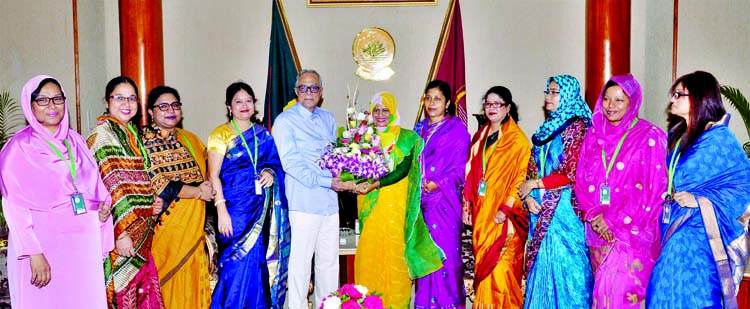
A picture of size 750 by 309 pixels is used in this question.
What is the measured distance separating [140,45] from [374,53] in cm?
222

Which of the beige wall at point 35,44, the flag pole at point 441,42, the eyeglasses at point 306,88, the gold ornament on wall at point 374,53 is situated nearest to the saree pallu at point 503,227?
the eyeglasses at point 306,88

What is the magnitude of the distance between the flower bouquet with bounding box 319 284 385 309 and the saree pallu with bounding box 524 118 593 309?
4.17ft

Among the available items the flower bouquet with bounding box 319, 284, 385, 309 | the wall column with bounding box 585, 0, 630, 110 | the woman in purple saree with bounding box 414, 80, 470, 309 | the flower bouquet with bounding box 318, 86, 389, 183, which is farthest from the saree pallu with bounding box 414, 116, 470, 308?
the wall column with bounding box 585, 0, 630, 110

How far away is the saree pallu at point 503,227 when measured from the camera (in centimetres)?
420

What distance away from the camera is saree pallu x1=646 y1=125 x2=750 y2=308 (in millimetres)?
3111

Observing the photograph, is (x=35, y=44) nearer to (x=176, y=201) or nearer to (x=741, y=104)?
(x=176, y=201)

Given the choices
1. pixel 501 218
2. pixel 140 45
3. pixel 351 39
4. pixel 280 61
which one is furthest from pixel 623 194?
pixel 140 45

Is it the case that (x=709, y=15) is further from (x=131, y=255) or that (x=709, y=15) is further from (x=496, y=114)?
(x=131, y=255)

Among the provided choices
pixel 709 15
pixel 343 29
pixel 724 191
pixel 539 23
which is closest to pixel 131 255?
pixel 724 191

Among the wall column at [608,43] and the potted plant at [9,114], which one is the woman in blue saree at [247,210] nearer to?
the potted plant at [9,114]

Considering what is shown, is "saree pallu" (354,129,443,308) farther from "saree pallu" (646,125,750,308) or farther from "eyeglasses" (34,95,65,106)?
"eyeglasses" (34,95,65,106)

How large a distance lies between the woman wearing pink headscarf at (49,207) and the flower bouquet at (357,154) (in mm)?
1371

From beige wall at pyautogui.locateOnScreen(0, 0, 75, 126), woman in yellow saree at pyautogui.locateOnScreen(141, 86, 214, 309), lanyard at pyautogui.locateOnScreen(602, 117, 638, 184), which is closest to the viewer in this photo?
lanyard at pyautogui.locateOnScreen(602, 117, 638, 184)

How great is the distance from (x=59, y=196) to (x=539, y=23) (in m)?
4.76
